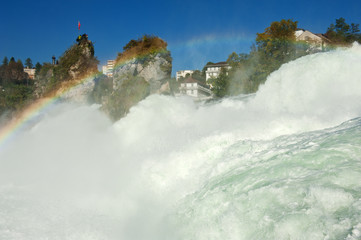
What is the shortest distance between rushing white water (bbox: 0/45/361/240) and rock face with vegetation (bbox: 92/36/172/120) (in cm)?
1013

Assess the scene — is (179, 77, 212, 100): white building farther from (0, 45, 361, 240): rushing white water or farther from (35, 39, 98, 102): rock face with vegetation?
(0, 45, 361, 240): rushing white water

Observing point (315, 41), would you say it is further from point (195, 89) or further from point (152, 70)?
point (195, 89)

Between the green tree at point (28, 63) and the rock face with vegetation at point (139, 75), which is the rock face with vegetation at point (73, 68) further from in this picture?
the green tree at point (28, 63)

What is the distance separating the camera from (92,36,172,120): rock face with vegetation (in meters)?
26.7

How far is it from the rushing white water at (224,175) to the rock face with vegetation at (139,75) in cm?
1013

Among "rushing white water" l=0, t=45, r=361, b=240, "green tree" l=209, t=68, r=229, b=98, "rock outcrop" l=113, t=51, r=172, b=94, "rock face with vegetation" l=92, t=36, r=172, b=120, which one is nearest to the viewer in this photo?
"rushing white water" l=0, t=45, r=361, b=240

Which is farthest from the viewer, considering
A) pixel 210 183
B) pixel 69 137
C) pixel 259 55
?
pixel 259 55

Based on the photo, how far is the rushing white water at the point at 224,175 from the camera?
4.67 meters

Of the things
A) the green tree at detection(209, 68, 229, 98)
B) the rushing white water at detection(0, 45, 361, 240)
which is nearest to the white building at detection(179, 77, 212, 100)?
the green tree at detection(209, 68, 229, 98)

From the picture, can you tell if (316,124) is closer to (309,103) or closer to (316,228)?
(309,103)

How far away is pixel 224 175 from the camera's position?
23.1 ft

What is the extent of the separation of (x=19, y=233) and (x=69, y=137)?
1443 centimetres

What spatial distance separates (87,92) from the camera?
31719mm

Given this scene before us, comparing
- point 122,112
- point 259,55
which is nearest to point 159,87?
point 122,112
